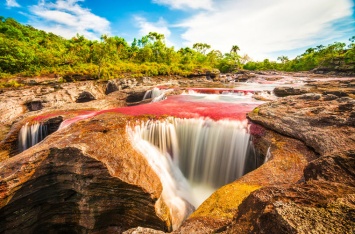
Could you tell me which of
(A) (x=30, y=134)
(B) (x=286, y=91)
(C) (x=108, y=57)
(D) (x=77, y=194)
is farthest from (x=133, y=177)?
(C) (x=108, y=57)

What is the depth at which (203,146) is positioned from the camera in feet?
30.0

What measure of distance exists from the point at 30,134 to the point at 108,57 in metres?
28.8

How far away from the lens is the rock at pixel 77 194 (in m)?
5.62

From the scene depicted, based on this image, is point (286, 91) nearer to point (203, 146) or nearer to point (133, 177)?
point (203, 146)

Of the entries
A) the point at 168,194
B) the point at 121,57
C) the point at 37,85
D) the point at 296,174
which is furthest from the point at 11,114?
the point at 121,57

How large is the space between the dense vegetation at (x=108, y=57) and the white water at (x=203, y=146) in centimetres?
2483

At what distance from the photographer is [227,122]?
366 inches

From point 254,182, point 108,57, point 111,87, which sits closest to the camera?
point 254,182

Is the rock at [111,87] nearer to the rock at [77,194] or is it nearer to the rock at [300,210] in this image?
the rock at [77,194]

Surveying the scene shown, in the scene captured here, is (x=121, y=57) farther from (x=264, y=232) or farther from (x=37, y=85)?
(x=264, y=232)

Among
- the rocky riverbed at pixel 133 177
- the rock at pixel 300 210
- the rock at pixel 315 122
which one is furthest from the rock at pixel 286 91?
the rock at pixel 300 210

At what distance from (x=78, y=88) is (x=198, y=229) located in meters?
26.3

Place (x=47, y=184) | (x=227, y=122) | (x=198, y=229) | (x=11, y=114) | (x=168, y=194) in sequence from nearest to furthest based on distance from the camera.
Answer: (x=198, y=229), (x=47, y=184), (x=168, y=194), (x=227, y=122), (x=11, y=114)

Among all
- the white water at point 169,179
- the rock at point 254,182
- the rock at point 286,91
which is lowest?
the white water at point 169,179
